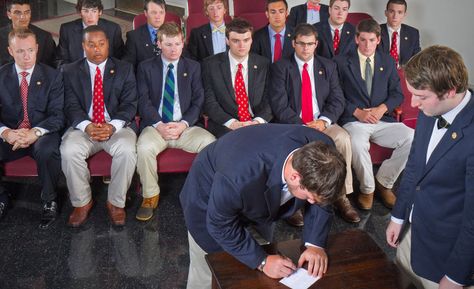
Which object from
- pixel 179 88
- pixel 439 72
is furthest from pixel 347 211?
pixel 439 72

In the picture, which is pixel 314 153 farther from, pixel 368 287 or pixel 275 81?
pixel 275 81

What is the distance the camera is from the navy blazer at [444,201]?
1.94 meters

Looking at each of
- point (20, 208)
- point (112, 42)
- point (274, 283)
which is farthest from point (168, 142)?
point (274, 283)

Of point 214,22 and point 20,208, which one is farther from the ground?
point 214,22

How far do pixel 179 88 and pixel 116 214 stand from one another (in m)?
1.11

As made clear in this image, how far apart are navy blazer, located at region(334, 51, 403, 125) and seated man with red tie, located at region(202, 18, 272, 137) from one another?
652mm

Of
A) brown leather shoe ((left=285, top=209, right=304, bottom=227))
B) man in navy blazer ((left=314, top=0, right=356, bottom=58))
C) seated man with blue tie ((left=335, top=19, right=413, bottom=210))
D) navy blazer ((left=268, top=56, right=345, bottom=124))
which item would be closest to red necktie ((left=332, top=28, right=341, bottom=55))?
man in navy blazer ((left=314, top=0, right=356, bottom=58))

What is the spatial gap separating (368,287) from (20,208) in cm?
276

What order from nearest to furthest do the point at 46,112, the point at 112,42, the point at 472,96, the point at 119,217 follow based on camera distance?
the point at 472,96, the point at 119,217, the point at 46,112, the point at 112,42

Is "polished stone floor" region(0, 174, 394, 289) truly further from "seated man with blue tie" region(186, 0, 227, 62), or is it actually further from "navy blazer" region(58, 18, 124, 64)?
"seated man with blue tie" region(186, 0, 227, 62)

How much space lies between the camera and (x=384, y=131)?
407 centimetres

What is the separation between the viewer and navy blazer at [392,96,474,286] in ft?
6.37

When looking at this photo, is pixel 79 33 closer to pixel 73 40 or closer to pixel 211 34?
pixel 73 40

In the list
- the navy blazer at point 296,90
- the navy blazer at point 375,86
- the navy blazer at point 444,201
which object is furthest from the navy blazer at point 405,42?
the navy blazer at point 444,201
